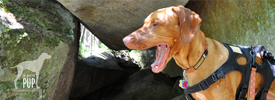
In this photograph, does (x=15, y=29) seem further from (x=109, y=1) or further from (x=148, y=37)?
(x=148, y=37)

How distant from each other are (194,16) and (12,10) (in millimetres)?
2596

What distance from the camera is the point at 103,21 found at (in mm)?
3746

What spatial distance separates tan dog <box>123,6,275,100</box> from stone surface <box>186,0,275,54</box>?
1273 mm

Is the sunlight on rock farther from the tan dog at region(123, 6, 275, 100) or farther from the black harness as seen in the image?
the black harness

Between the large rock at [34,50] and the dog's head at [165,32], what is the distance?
1783 millimetres

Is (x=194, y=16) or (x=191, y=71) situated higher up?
(x=194, y=16)

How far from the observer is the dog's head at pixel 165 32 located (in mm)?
1601

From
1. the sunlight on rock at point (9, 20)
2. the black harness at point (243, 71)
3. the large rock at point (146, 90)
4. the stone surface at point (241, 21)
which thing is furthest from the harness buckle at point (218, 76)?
the large rock at point (146, 90)

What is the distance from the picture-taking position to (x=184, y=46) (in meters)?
1.73

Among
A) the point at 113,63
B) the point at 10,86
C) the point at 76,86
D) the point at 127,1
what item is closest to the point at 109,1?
the point at 127,1

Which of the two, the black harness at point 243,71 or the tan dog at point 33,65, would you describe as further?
the tan dog at point 33,65

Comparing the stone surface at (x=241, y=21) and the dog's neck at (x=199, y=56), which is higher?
the stone surface at (x=241, y=21)

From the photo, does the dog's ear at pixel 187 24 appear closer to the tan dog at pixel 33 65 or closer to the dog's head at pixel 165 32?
the dog's head at pixel 165 32

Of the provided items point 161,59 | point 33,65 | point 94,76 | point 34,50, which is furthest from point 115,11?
point 94,76
